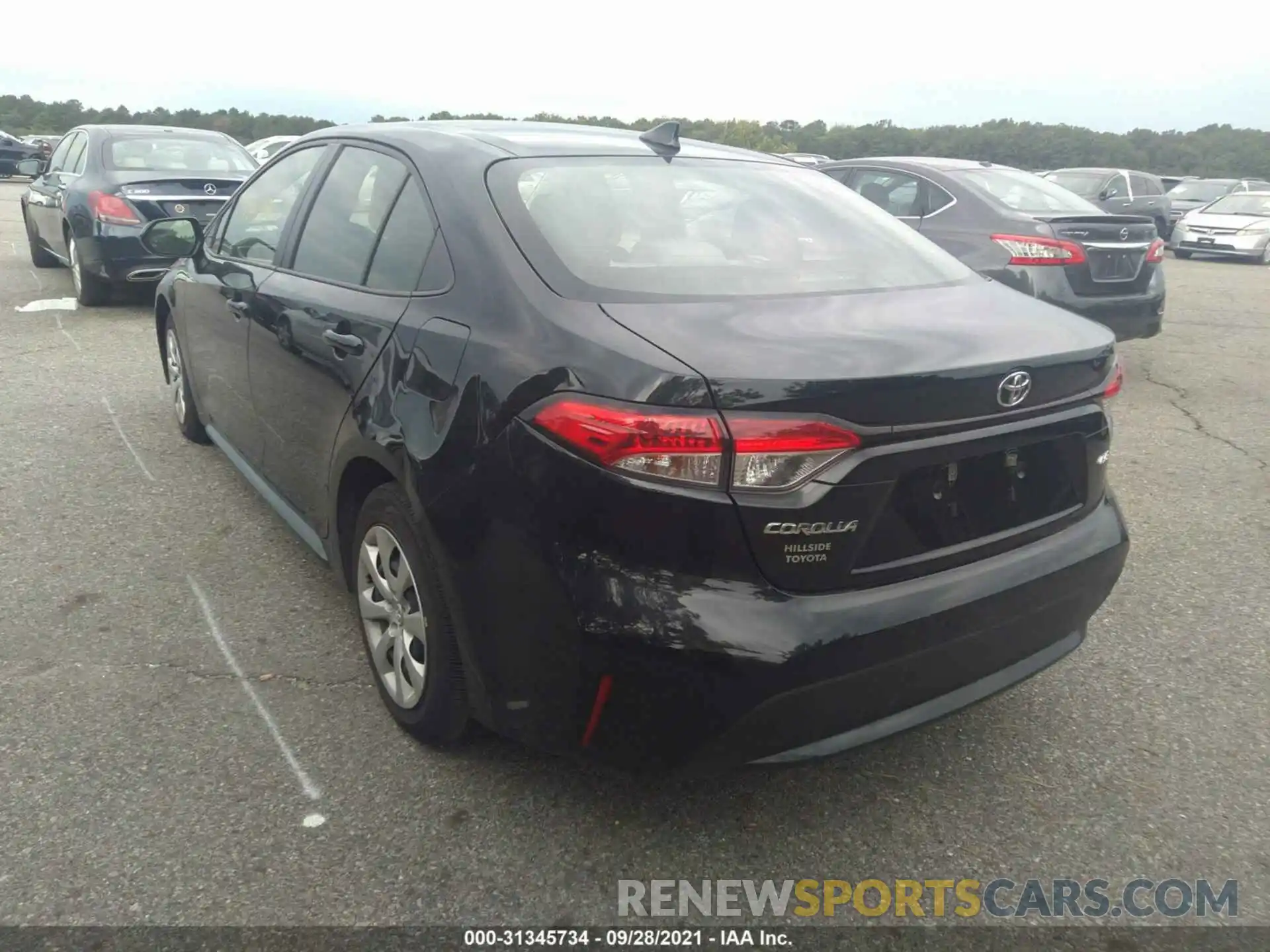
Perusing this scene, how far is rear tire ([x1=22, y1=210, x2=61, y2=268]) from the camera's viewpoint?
36.2ft

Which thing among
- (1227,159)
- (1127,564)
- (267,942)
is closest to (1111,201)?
(1127,564)

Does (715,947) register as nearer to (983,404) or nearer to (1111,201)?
(983,404)

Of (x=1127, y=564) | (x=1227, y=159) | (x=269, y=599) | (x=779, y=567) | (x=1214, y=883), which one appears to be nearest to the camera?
(x=779, y=567)

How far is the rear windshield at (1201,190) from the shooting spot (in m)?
23.2

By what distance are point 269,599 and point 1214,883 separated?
2.99m

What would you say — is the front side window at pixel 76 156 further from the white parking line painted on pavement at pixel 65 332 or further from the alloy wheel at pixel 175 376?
the alloy wheel at pixel 175 376

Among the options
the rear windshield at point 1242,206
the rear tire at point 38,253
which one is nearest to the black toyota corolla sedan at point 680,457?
the rear tire at point 38,253

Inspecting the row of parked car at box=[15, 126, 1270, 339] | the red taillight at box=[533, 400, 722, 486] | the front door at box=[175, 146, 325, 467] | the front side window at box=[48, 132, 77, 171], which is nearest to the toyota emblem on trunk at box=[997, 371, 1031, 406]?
the red taillight at box=[533, 400, 722, 486]

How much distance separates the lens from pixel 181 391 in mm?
5145

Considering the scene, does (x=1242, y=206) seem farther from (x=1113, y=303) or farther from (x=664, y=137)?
(x=664, y=137)

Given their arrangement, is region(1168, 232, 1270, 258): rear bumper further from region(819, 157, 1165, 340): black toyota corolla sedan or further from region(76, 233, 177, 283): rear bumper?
region(76, 233, 177, 283): rear bumper

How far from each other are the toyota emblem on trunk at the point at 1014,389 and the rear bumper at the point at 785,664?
1.22 feet

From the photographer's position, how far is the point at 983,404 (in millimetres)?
2205

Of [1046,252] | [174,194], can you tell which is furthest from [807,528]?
[174,194]
